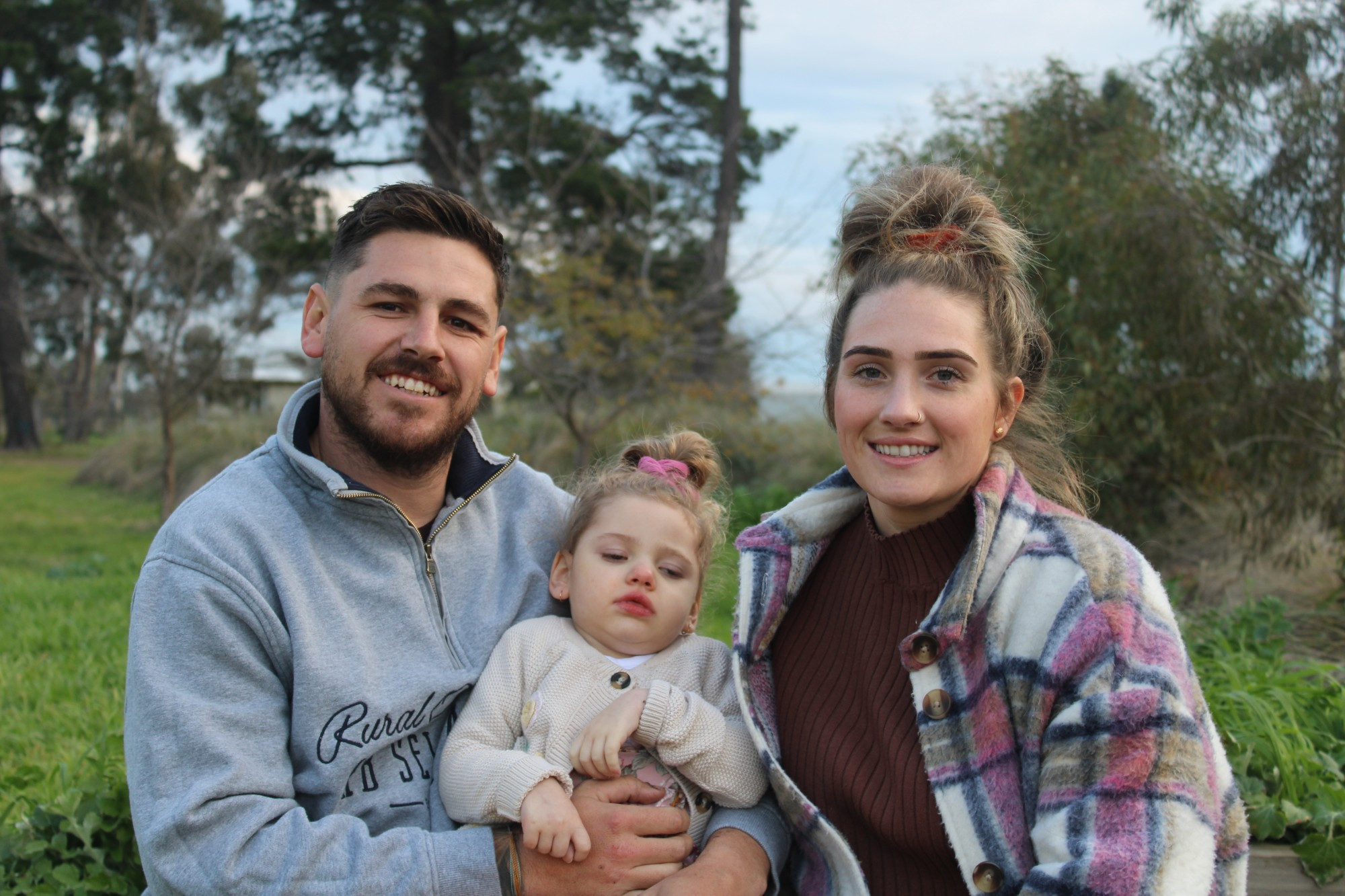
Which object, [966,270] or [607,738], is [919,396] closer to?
[966,270]

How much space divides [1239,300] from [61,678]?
7.11 metres

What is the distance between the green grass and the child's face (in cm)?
172

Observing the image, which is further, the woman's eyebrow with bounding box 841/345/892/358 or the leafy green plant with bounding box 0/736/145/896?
the leafy green plant with bounding box 0/736/145/896

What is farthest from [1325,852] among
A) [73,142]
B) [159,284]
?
[73,142]

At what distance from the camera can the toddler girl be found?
2.20 metres

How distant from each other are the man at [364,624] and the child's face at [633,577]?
21 centimetres

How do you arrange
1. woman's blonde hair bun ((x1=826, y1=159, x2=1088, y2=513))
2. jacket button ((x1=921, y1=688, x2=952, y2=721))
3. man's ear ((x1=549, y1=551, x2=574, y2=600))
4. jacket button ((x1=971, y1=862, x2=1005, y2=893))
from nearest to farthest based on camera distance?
jacket button ((x1=971, y1=862, x2=1005, y2=893)) → jacket button ((x1=921, y1=688, x2=952, y2=721)) → woman's blonde hair bun ((x1=826, y1=159, x2=1088, y2=513)) → man's ear ((x1=549, y1=551, x2=574, y2=600))

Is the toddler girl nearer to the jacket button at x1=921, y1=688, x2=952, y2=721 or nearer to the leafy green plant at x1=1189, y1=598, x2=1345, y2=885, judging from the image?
the jacket button at x1=921, y1=688, x2=952, y2=721

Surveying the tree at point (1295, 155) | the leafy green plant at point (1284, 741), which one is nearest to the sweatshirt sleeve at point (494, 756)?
the leafy green plant at point (1284, 741)

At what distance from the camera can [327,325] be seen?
2.52 meters

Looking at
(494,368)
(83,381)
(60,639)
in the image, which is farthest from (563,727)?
(83,381)

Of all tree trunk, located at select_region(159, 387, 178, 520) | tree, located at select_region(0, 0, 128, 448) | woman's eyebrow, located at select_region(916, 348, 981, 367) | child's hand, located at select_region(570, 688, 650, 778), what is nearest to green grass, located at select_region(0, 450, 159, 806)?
tree trunk, located at select_region(159, 387, 178, 520)

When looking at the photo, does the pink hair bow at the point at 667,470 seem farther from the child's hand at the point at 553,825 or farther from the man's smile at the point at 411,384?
the child's hand at the point at 553,825

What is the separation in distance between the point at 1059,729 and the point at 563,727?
43.0 inches
